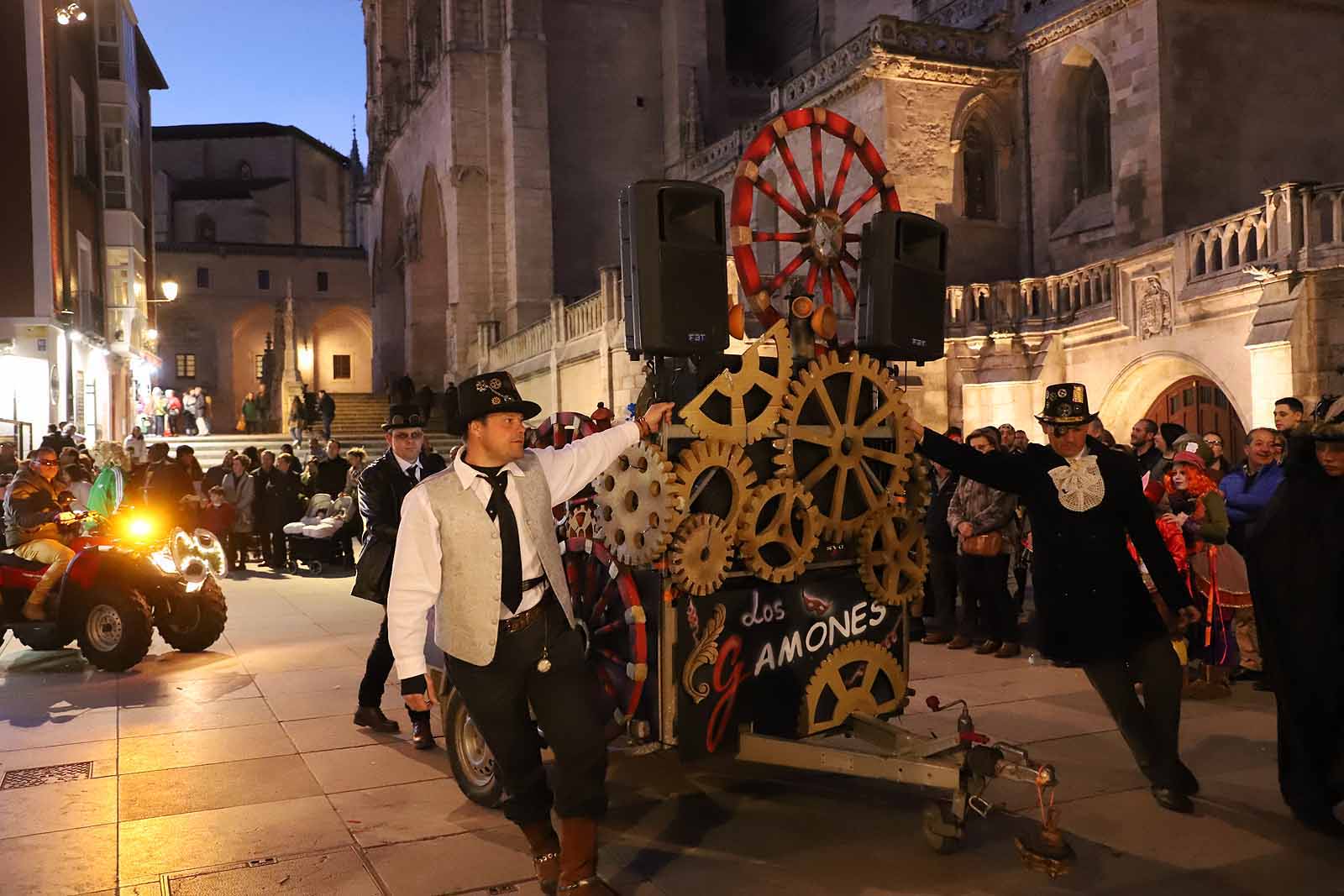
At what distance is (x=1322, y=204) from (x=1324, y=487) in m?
9.80

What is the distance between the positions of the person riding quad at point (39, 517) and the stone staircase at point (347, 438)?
526 inches

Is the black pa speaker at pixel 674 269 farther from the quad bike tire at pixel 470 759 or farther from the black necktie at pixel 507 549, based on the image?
the quad bike tire at pixel 470 759

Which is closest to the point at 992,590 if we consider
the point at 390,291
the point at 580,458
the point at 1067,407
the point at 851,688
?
the point at 1067,407

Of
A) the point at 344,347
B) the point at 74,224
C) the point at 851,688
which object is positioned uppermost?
the point at 74,224

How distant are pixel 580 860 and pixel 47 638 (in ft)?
21.2

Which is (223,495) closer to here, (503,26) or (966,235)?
(966,235)

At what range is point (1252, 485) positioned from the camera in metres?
7.54

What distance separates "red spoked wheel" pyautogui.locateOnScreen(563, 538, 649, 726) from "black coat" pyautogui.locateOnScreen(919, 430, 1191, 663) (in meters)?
1.50

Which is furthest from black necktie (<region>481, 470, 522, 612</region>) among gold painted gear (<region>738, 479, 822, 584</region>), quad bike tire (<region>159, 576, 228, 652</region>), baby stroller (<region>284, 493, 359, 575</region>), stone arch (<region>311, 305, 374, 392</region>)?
stone arch (<region>311, 305, 374, 392</region>)

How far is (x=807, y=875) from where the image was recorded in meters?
4.14

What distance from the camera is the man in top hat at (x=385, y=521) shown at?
5.95 metres

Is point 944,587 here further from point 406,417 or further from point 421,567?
point 421,567

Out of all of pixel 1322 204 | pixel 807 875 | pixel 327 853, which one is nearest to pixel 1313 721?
pixel 807 875

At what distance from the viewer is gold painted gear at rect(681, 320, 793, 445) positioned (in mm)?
4562
